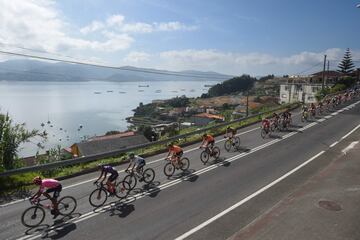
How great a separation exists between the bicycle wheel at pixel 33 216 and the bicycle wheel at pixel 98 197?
1.85 metres

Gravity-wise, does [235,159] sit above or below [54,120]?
above

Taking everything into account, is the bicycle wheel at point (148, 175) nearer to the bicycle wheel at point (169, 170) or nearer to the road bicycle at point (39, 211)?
the bicycle wheel at point (169, 170)

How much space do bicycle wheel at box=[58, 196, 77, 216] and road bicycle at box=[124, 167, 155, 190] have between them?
2.52 metres

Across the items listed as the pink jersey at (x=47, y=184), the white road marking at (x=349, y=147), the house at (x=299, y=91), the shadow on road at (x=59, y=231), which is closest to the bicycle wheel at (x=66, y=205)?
the pink jersey at (x=47, y=184)

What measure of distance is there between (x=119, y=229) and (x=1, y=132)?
493 inches

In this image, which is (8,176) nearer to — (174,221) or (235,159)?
(174,221)

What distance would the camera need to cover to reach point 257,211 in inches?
459

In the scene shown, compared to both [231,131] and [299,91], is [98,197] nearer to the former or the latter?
[231,131]

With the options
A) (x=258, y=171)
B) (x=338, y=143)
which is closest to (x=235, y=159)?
(x=258, y=171)

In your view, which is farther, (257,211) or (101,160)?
(101,160)

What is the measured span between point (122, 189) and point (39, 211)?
11.0 feet

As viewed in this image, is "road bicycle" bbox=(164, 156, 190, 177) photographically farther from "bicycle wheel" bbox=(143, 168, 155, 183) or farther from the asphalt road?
"bicycle wheel" bbox=(143, 168, 155, 183)

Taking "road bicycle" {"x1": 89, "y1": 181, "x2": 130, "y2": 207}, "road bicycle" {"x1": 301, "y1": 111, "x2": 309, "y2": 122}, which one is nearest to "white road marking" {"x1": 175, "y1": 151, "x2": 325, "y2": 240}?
"road bicycle" {"x1": 89, "y1": 181, "x2": 130, "y2": 207}

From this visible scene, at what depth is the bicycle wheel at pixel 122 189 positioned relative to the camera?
1334 cm
